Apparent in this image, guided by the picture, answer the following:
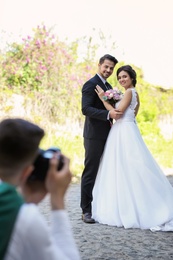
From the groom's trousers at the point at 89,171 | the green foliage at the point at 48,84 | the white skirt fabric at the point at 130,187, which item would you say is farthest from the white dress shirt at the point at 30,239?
the green foliage at the point at 48,84

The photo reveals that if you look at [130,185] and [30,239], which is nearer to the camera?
[30,239]

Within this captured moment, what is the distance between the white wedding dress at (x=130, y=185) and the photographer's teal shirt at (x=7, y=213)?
3.54m

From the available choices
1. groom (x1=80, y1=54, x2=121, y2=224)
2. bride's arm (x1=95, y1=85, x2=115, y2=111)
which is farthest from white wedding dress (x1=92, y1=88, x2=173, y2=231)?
bride's arm (x1=95, y1=85, x2=115, y2=111)

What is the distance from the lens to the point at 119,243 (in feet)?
12.7

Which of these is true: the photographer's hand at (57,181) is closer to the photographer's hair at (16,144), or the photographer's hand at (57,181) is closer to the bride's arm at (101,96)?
the photographer's hair at (16,144)

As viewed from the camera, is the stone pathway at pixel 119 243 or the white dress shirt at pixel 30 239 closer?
the white dress shirt at pixel 30 239

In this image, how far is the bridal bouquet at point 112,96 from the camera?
4668mm

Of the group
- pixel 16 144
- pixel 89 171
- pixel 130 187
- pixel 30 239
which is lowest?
pixel 130 187

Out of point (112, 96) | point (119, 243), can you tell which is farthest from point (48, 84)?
point (119, 243)

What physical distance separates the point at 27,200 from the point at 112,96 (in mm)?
3574

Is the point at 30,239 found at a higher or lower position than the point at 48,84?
lower

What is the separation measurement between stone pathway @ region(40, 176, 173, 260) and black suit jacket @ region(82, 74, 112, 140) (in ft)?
3.33

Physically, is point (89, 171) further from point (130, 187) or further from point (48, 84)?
point (48, 84)

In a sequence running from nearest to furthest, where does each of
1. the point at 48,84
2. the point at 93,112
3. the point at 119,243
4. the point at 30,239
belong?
1. the point at 30,239
2. the point at 119,243
3. the point at 93,112
4. the point at 48,84
